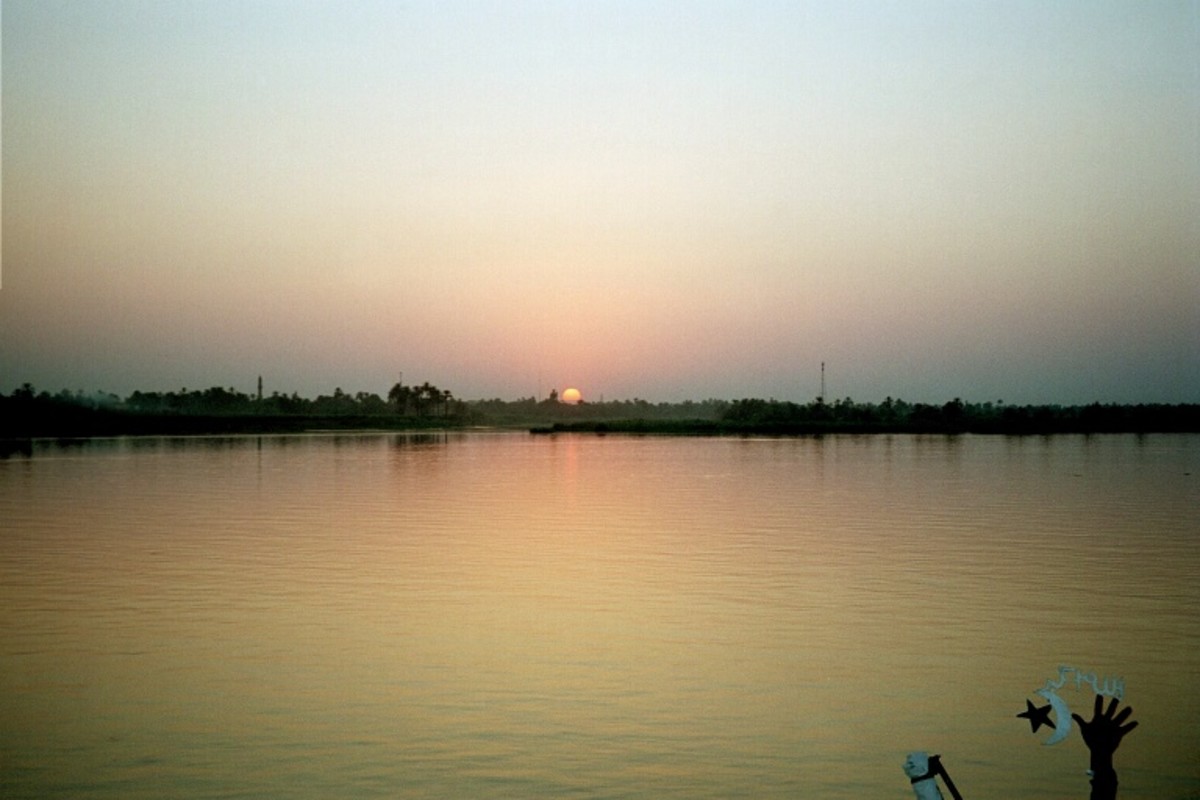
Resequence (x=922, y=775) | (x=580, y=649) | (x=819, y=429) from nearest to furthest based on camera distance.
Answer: (x=922, y=775) < (x=580, y=649) < (x=819, y=429)

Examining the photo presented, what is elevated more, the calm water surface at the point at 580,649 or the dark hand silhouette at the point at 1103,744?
the dark hand silhouette at the point at 1103,744

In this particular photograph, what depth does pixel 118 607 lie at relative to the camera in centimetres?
1906

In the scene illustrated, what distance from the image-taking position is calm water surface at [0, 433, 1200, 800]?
10.7 m

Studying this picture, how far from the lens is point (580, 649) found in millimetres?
15688

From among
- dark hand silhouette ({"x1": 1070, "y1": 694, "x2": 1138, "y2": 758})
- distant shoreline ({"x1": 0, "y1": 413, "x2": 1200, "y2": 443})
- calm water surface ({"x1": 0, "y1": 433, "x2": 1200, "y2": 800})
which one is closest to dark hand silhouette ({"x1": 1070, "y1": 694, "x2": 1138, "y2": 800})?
dark hand silhouette ({"x1": 1070, "y1": 694, "x2": 1138, "y2": 758})

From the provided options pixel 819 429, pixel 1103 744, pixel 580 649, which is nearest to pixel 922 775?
pixel 1103 744

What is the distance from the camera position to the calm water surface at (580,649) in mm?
10672

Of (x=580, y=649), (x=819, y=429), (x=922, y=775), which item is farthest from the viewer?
(x=819, y=429)

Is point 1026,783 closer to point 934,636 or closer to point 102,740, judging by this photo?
point 934,636

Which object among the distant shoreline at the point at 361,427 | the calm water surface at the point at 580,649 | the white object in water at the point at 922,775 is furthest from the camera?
the distant shoreline at the point at 361,427

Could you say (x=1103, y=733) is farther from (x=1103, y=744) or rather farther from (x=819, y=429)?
(x=819, y=429)

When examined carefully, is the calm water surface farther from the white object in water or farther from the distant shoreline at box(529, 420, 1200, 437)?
the distant shoreline at box(529, 420, 1200, 437)

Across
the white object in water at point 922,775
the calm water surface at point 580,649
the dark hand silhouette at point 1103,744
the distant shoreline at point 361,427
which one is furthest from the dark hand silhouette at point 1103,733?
the distant shoreline at point 361,427

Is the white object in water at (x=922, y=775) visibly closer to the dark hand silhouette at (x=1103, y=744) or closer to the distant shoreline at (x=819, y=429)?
the dark hand silhouette at (x=1103, y=744)
